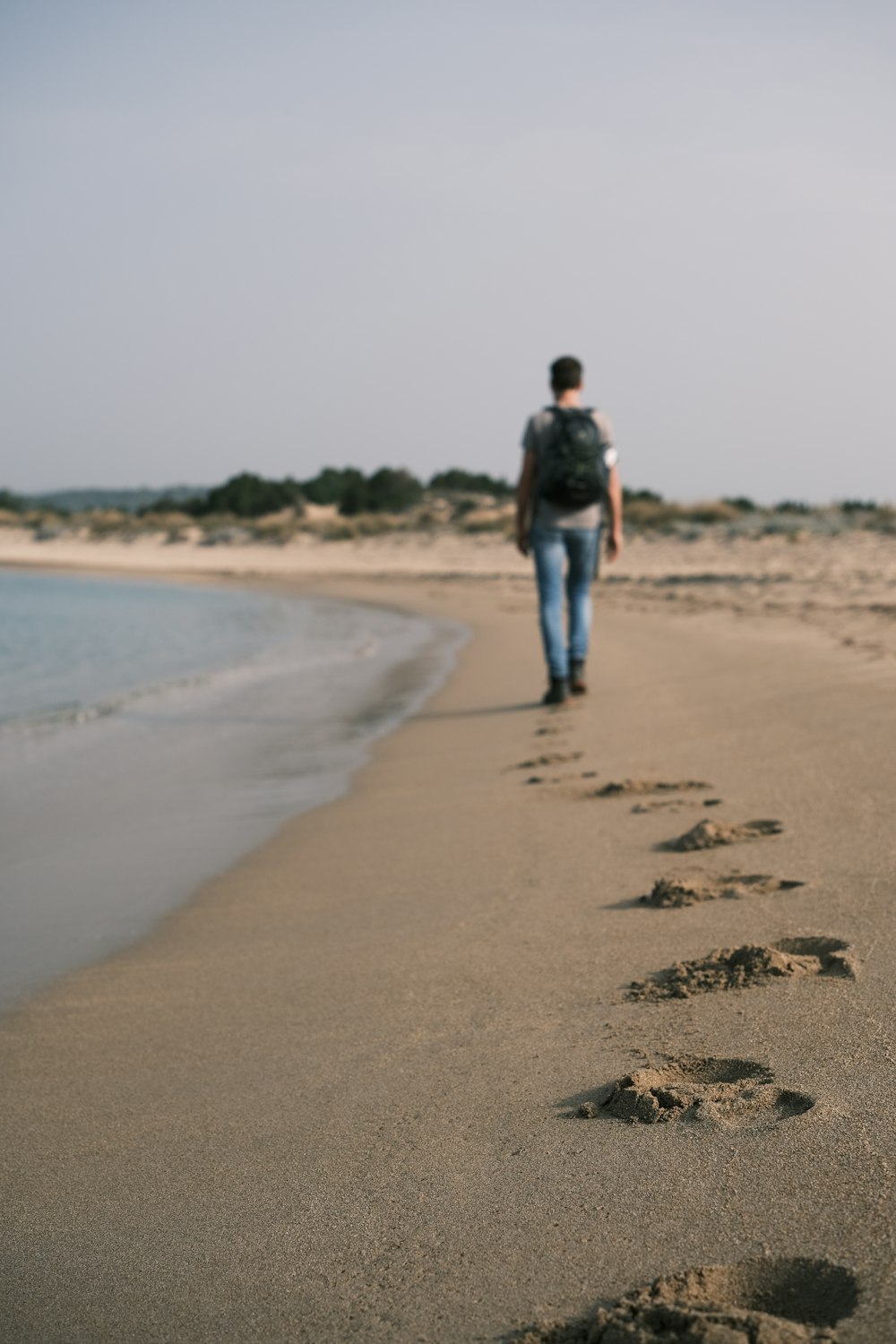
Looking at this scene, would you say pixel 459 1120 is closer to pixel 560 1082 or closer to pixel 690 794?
pixel 560 1082

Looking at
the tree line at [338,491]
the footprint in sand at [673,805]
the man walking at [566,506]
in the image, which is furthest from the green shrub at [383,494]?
the footprint in sand at [673,805]

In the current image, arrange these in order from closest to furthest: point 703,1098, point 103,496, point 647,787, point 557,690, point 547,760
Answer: point 703,1098
point 647,787
point 547,760
point 557,690
point 103,496

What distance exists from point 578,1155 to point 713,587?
1437 cm

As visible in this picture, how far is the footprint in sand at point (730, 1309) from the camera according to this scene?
1.18 meters

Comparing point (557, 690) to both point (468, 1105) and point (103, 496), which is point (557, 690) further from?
point (103, 496)

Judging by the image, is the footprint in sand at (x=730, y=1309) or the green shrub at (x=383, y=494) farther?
the green shrub at (x=383, y=494)

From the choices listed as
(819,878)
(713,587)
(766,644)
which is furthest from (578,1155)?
(713,587)

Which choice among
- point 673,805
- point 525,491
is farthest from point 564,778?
point 525,491

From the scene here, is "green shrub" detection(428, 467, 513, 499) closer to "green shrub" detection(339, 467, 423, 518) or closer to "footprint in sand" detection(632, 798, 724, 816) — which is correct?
"green shrub" detection(339, 467, 423, 518)

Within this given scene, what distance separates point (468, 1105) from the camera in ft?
5.97

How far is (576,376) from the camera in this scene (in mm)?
6281

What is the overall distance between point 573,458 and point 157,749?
2531 mm

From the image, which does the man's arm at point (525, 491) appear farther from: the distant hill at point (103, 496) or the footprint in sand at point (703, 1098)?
A: the distant hill at point (103, 496)

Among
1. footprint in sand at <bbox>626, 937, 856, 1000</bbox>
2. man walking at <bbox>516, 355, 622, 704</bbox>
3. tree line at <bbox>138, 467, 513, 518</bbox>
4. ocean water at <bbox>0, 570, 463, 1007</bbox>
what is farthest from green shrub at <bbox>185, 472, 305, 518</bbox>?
footprint in sand at <bbox>626, 937, 856, 1000</bbox>
